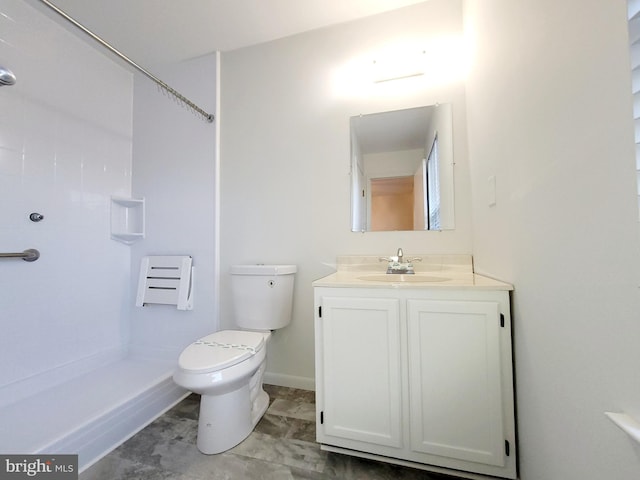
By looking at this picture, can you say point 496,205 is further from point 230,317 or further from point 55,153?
point 55,153

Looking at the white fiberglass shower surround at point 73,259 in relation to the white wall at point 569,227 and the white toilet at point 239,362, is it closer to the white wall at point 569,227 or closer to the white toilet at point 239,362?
the white toilet at point 239,362

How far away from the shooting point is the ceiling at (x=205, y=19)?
5.08 feet

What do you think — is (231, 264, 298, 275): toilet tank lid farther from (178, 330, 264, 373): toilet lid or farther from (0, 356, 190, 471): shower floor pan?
(0, 356, 190, 471): shower floor pan

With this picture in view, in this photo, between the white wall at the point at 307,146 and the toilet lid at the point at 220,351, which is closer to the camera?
the toilet lid at the point at 220,351

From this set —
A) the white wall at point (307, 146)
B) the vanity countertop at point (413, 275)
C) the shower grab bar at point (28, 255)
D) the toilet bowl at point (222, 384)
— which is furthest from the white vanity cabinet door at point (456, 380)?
the shower grab bar at point (28, 255)

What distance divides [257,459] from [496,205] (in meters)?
1.52

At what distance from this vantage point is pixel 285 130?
1775mm

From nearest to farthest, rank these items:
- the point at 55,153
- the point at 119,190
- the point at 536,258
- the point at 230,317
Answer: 1. the point at 536,258
2. the point at 55,153
3. the point at 230,317
4. the point at 119,190

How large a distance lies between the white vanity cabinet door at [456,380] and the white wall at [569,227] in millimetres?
95

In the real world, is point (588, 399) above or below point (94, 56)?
below

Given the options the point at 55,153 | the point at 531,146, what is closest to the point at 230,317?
the point at 55,153

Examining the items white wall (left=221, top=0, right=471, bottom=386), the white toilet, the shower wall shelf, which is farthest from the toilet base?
the shower wall shelf

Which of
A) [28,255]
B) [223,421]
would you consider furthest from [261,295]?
[28,255]

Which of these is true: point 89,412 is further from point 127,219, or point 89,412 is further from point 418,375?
point 418,375
